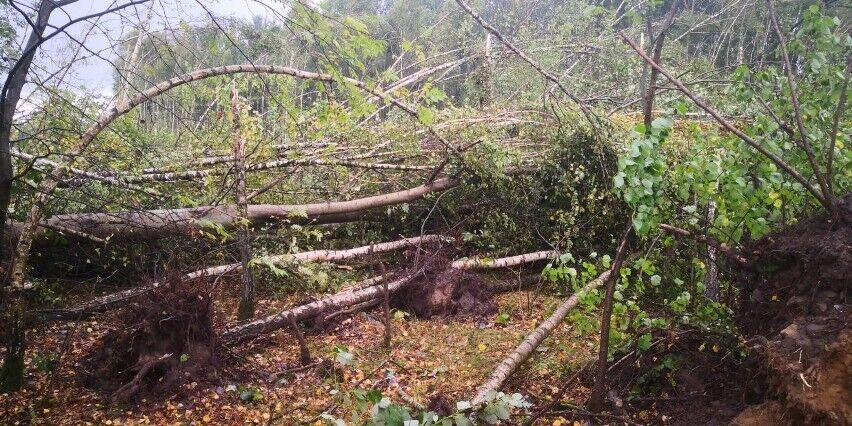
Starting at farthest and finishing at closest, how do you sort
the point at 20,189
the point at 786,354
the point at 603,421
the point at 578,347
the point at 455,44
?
the point at 455,44 < the point at 578,347 < the point at 20,189 < the point at 603,421 < the point at 786,354

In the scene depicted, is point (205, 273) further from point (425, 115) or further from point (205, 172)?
point (425, 115)

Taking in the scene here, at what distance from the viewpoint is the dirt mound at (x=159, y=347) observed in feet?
11.8

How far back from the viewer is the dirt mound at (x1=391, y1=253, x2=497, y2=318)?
17.7ft

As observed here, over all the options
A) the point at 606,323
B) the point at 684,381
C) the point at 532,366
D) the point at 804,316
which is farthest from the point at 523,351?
the point at 804,316

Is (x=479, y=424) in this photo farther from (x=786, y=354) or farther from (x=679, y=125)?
(x=679, y=125)

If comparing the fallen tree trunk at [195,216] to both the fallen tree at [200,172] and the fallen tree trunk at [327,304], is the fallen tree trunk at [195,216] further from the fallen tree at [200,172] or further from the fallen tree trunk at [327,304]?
the fallen tree trunk at [327,304]

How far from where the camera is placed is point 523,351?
3.87m

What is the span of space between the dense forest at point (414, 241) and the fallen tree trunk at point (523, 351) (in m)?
0.03

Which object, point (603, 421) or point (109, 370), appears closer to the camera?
point (603, 421)

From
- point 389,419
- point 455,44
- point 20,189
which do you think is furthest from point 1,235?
point 455,44

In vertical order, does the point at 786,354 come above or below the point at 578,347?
above

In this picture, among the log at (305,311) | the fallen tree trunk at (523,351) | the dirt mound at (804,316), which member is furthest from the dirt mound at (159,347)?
the dirt mound at (804,316)

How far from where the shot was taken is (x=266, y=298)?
233 inches

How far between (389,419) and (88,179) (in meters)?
2.89
